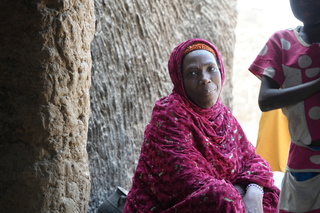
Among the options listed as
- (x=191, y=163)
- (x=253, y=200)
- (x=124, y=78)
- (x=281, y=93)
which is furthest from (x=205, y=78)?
(x=124, y=78)

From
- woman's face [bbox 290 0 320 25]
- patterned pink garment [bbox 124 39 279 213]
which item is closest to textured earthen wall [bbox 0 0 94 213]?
patterned pink garment [bbox 124 39 279 213]

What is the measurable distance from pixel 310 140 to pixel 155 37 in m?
2.54

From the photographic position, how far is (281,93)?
2.23 meters

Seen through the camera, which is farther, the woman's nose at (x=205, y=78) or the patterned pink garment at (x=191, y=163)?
the woman's nose at (x=205, y=78)

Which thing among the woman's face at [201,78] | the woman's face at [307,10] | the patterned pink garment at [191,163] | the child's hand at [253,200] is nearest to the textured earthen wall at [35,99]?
the patterned pink garment at [191,163]

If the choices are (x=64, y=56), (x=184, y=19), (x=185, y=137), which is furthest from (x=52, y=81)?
(x=184, y=19)

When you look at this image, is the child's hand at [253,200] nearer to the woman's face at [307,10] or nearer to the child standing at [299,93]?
the child standing at [299,93]

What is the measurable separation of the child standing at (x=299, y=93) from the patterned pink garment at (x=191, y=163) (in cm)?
63

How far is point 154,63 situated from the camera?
177 inches

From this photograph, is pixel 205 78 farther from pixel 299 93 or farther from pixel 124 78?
pixel 124 78

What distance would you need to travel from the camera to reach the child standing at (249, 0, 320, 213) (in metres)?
2.16

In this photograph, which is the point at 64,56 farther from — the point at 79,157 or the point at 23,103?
the point at 79,157

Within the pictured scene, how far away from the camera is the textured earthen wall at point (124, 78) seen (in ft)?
13.1

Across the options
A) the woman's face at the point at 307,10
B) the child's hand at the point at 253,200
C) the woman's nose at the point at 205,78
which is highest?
the woman's face at the point at 307,10
